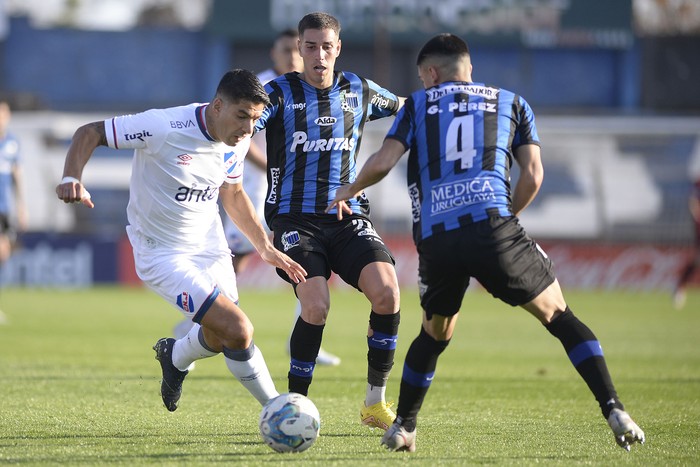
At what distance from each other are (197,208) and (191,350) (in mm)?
899

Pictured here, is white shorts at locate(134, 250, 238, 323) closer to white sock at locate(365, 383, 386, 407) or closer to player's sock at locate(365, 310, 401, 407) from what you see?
player's sock at locate(365, 310, 401, 407)

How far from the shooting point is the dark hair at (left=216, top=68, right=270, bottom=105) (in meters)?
5.90

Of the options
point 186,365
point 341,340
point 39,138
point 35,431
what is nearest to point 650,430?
point 186,365

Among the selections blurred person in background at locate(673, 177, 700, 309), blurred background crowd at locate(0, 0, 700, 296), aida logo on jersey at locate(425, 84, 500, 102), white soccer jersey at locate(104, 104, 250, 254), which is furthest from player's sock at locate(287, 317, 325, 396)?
blurred background crowd at locate(0, 0, 700, 296)

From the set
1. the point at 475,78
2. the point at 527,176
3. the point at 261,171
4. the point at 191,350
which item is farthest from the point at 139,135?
the point at 475,78

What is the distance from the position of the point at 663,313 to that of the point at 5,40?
3013cm

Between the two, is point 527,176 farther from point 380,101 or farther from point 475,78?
point 475,78

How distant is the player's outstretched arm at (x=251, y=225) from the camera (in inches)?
250

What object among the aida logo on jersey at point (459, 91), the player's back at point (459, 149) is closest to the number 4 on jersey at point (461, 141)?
the player's back at point (459, 149)

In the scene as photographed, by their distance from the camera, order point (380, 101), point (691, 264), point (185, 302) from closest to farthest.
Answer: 1. point (185, 302)
2. point (380, 101)
3. point (691, 264)

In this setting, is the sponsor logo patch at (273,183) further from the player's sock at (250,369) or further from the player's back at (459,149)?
the player's back at (459,149)

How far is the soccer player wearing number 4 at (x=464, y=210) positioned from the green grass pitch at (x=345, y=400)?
0.52 m

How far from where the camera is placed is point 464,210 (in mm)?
5582

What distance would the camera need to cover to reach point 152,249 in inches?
248
